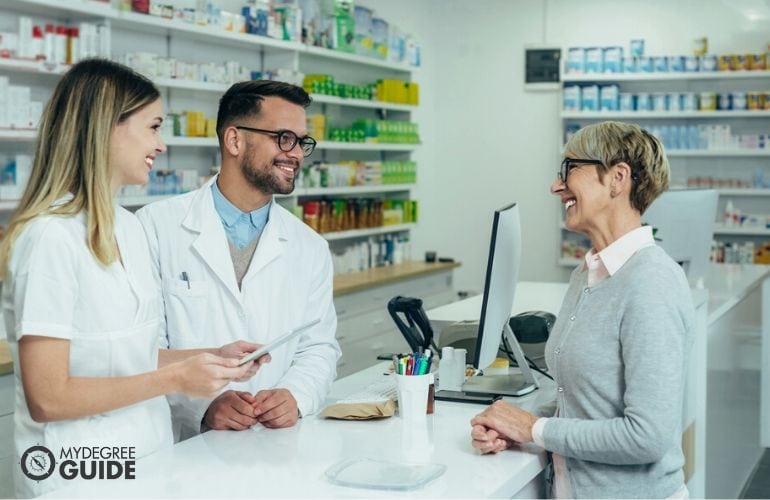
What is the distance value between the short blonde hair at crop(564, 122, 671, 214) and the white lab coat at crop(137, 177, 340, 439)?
0.87m

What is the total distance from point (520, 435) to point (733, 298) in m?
2.80

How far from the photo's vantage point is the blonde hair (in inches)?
70.7

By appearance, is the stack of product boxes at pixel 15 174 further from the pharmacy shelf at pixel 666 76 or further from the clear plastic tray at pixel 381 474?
the pharmacy shelf at pixel 666 76

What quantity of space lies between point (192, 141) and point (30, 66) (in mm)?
1090

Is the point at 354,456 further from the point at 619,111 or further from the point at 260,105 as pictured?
the point at 619,111

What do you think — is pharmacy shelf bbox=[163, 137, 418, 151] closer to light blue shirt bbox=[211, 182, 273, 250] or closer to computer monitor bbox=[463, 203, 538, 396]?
light blue shirt bbox=[211, 182, 273, 250]

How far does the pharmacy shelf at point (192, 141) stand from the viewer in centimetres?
477

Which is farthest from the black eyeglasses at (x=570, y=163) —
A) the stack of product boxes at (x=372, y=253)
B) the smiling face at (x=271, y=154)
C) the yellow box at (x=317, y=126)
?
the stack of product boxes at (x=372, y=253)

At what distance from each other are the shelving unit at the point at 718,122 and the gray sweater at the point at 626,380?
550 centimetres

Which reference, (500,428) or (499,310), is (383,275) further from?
(500,428)

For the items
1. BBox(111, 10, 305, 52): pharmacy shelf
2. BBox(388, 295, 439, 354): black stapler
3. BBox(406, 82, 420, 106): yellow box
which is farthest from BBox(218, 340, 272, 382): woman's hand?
BBox(406, 82, 420, 106): yellow box

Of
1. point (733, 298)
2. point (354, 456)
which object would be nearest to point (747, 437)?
point (733, 298)

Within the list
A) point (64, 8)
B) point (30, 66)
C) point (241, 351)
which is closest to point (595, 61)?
point (64, 8)

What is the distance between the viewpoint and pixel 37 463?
1853mm
